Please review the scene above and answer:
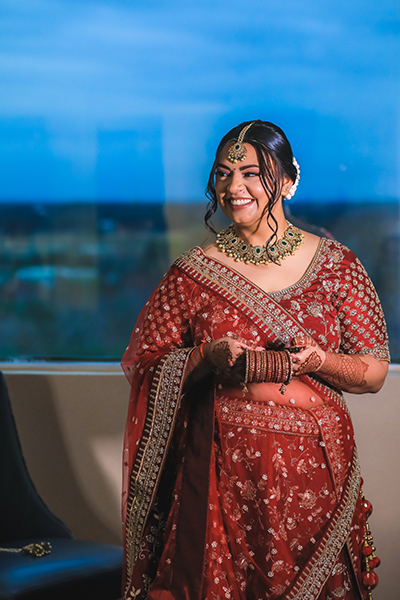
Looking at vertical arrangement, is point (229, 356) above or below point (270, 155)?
below

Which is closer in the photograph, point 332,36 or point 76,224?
point 332,36

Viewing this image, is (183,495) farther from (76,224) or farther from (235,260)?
(76,224)

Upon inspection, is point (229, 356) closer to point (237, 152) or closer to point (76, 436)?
point (237, 152)

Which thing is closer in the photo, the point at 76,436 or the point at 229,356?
the point at 229,356

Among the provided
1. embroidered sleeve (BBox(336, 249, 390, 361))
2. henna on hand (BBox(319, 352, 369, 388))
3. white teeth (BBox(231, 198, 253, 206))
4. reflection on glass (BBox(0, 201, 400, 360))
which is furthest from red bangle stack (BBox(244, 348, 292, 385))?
reflection on glass (BBox(0, 201, 400, 360))

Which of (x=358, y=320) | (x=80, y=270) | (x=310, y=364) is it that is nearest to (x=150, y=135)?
(x=80, y=270)

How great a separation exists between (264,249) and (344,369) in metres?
0.33

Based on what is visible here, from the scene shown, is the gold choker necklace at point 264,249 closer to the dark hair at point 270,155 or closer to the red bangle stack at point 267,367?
the dark hair at point 270,155

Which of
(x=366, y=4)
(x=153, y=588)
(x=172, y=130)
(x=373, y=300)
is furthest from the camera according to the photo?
(x=172, y=130)

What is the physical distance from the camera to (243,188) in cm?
138

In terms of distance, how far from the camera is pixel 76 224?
108 inches

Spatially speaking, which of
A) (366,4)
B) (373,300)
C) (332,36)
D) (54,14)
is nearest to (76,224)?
(54,14)

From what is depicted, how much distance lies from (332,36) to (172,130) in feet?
2.37

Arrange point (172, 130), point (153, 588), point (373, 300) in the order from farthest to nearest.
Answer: point (172, 130) → point (373, 300) → point (153, 588)
